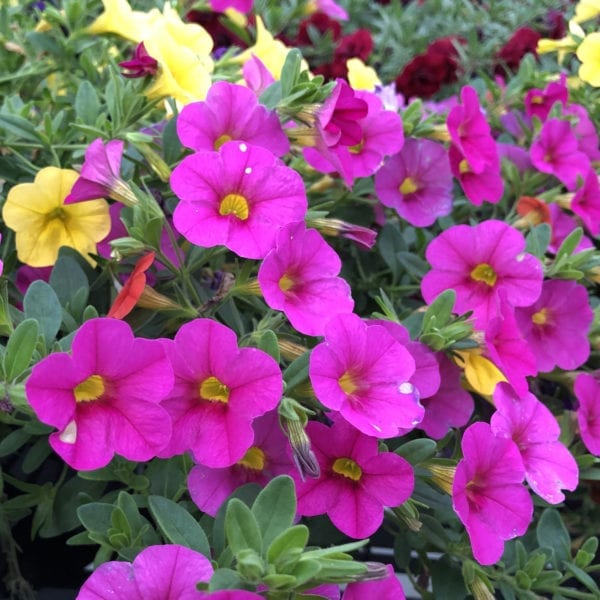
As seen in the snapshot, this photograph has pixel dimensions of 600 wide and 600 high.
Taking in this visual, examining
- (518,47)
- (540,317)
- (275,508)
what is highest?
(275,508)

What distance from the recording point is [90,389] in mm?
554

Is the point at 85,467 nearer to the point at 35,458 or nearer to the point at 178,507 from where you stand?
the point at 178,507

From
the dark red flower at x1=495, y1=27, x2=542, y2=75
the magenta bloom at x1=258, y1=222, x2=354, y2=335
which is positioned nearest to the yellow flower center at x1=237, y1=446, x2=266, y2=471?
the magenta bloom at x1=258, y1=222, x2=354, y2=335

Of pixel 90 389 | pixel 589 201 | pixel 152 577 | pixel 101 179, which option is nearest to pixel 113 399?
pixel 90 389

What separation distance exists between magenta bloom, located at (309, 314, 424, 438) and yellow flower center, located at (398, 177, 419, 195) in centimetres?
36

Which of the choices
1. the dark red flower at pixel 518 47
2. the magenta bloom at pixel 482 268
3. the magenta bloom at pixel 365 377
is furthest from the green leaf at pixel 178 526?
the dark red flower at pixel 518 47

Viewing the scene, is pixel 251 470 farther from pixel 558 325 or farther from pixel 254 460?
pixel 558 325

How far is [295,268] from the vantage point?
641 mm

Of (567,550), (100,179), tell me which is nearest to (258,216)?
(100,179)

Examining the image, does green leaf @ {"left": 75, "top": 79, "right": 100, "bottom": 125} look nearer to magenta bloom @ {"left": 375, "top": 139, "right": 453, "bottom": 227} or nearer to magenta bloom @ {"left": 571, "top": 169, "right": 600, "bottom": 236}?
magenta bloom @ {"left": 375, "top": 139, "right": 453, "bottom": 227}

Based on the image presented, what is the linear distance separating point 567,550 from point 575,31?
0.71 meters

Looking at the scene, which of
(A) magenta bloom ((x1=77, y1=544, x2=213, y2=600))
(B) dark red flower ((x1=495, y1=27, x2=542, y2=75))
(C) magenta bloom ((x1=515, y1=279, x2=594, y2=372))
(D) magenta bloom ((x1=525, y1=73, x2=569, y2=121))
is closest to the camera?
(A) magenta bloom ((x1=77, y1=544, x2=213, y2=600))

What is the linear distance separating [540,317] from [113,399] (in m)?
0.48

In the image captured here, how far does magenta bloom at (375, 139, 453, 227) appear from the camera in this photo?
91cm
